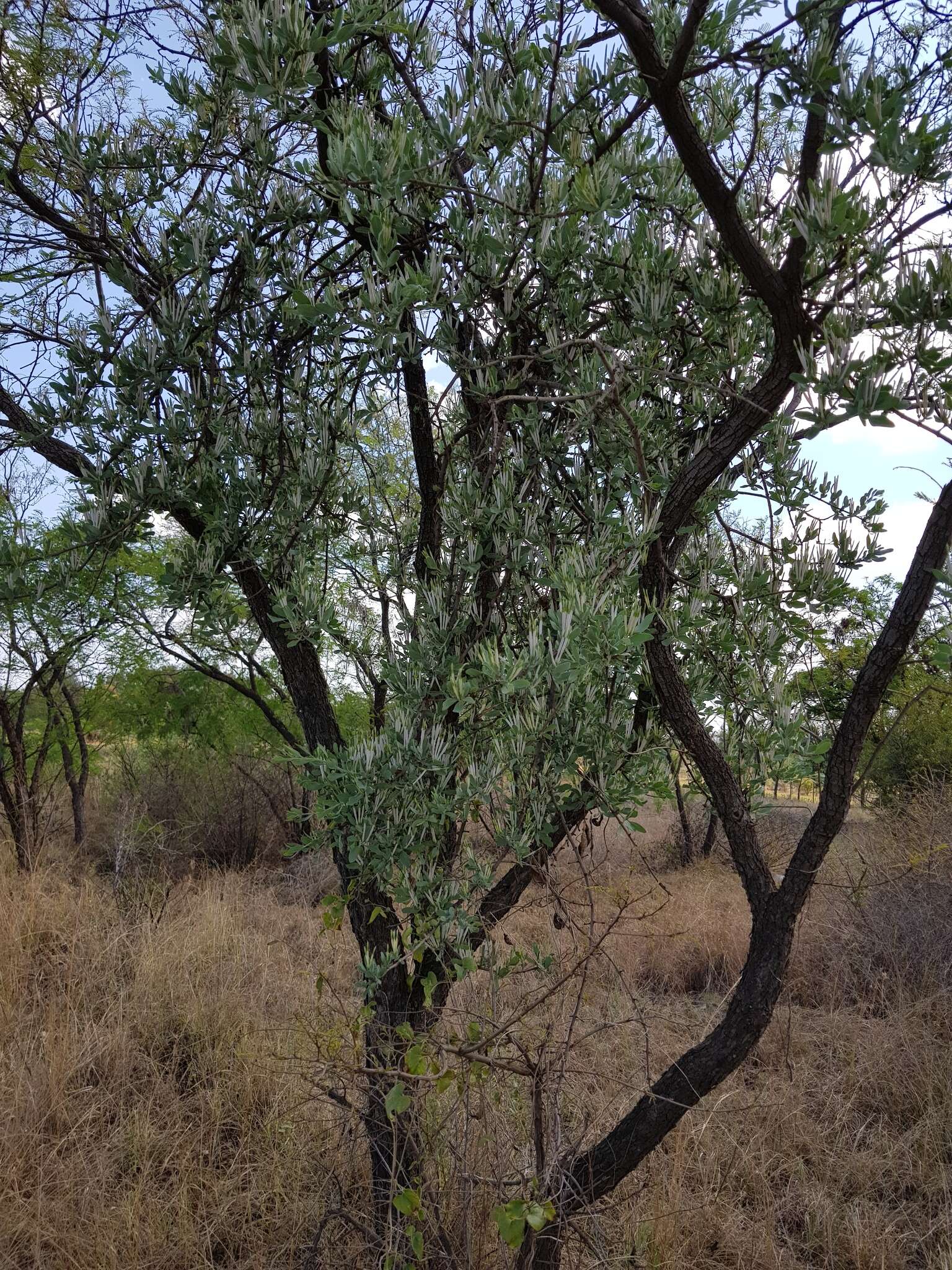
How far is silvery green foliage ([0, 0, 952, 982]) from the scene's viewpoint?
1.73 meters

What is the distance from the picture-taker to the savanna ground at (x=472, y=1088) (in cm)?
267

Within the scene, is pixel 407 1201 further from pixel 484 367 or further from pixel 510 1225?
pixel 484 367

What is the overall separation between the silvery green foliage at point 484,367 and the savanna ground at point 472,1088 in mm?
444

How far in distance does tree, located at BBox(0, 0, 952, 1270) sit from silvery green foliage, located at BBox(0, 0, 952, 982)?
1 cm

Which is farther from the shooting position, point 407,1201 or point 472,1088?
point 472,1088

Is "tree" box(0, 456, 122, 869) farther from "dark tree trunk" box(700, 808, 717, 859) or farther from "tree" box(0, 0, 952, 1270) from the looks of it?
"dark tree trunk" box(700, 808, 717, 859)

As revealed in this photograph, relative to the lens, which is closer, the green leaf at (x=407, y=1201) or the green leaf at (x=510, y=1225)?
the green leaf at (x=510, y=1225)

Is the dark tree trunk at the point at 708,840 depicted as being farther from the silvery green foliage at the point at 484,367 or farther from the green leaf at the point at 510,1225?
the green leaf at the point at 510,1225

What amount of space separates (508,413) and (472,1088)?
2603 mm

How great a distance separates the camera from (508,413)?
2.43 m

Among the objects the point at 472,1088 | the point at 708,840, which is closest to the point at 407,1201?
the point at 472,1088

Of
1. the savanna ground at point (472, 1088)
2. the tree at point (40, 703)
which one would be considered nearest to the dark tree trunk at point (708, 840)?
the savanna ground at point (472, 1088)

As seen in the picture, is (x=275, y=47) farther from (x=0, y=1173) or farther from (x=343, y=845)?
(x=0, y=1173)

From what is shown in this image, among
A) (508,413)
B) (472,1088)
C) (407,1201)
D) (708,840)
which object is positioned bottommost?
(472,1088)
